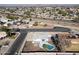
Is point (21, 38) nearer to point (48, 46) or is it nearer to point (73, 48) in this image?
point (48, 46)

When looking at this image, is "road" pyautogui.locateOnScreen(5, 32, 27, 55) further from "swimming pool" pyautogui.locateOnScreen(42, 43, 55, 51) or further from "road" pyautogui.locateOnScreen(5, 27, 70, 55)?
"swimming pool" pyautogui.locateOnScreen(42, 43, 55, 51)

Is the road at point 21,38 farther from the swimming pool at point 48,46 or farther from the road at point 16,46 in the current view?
the swimming pool at point 48,46

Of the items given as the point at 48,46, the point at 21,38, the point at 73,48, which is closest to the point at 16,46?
the point at 21,38

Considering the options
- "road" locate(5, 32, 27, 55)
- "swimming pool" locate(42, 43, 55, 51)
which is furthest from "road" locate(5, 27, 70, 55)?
"swimming pool" locate(42, 43, 55, 51)

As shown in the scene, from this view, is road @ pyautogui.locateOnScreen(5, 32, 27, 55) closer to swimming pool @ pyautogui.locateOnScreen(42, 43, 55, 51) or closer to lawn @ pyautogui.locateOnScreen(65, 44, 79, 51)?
swimming pool @ pyautogui.locateOnScreen(42, 43, 55, 51)

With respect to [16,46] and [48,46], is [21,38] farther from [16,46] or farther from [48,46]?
[48,46]

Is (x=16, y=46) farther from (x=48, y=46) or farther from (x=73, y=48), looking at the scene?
(x=73, y=48)

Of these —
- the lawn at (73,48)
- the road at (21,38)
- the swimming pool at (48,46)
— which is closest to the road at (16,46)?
the road at (21,38)

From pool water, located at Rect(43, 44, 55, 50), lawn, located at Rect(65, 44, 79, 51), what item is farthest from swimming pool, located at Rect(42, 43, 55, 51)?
lawn, located at Rect(65, 44, 79, 51)

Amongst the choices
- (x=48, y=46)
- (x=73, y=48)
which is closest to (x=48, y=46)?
(x=48, y=46)
